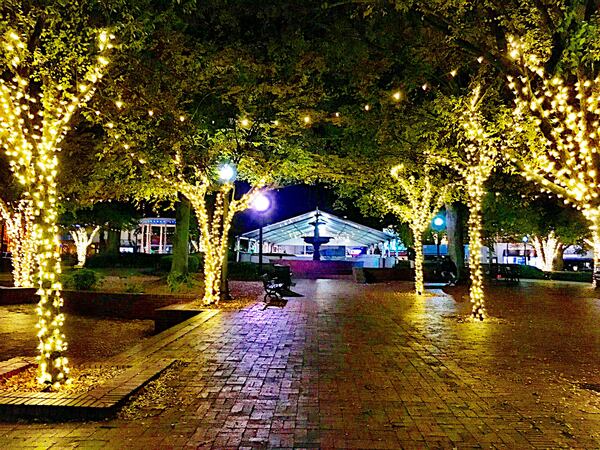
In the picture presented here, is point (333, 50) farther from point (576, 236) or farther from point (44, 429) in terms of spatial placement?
point (576, 236)

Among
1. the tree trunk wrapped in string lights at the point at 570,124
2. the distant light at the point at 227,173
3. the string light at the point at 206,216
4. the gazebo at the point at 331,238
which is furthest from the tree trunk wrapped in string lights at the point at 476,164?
the gazebo at the point at 331,238

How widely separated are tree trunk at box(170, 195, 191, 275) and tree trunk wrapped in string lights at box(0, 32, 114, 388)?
15.7 m

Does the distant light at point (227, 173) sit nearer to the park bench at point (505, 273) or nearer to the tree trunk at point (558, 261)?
the park bench at point (505, 273)

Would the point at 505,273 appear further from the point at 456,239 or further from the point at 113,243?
the point at 113,243

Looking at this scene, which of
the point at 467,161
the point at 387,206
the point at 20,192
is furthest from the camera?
the point at 387,206

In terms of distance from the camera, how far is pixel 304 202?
48531mm

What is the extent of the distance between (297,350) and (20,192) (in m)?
13.0

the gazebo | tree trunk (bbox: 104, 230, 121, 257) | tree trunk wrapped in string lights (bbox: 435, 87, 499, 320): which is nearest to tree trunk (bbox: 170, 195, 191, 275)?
the gazebo

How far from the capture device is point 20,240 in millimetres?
18297

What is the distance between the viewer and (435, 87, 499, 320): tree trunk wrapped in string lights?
1205 centimetres

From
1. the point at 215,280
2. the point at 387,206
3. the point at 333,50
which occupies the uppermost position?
the point at 333,50

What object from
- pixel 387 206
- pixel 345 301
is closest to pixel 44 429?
pixel 345 301

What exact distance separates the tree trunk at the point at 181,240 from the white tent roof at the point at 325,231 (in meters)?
11.9

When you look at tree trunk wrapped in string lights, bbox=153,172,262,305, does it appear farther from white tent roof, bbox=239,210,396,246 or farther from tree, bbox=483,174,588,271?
white tent roof, bbox=239,210,396,246
